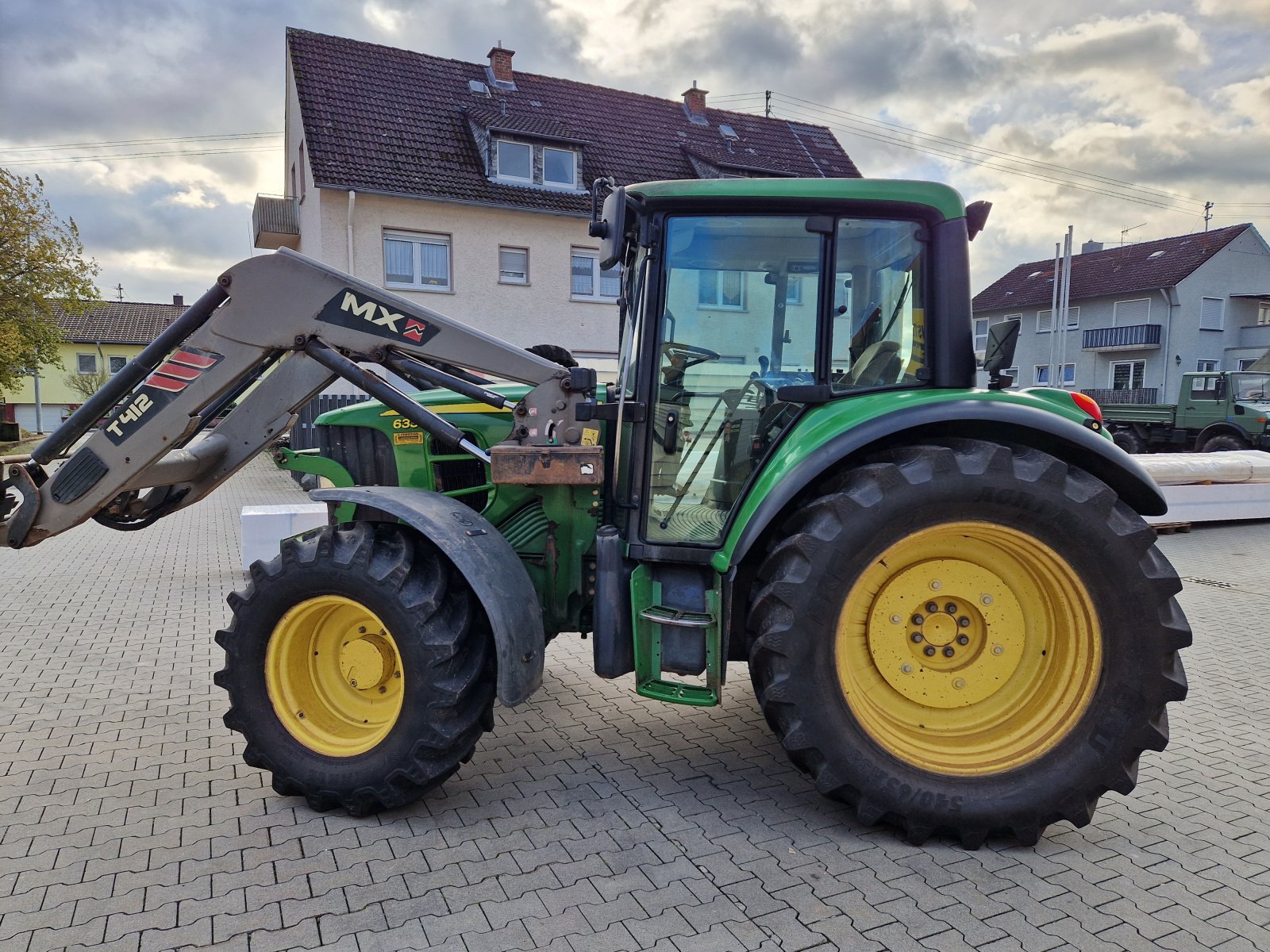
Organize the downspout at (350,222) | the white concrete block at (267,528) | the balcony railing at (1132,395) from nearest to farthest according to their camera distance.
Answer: the white concrete block at (267,528)
the downspout at (350,222)
the balcony railing at (1132,395)

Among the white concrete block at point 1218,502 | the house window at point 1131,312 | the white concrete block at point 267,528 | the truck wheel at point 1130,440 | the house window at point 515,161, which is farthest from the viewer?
the house window at point 1131,312

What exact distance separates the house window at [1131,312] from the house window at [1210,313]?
77.5 inches

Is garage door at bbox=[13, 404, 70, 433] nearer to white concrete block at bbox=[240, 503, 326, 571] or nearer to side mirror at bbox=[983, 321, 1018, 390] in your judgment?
white concrete block at bbox=[240, 503, 326, 571]

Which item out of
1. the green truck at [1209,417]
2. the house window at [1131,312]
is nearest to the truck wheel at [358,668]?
the green truck at [1209,417]

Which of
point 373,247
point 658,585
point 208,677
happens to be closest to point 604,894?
point 658,585

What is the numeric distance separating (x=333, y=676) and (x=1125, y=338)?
126 feet

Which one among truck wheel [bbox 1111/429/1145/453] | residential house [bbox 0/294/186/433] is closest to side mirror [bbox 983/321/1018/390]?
truck wheel [bbox 1111/429/1145/453]

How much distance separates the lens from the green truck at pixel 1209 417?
54.3ft

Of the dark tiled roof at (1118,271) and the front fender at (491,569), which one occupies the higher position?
the dark tiled roof at (1118,271)

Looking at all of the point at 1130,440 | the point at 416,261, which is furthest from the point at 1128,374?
the point at 416,261

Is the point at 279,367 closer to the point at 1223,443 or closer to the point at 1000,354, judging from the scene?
the point at 1000,354

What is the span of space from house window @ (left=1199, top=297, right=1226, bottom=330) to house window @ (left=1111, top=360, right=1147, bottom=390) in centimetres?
260

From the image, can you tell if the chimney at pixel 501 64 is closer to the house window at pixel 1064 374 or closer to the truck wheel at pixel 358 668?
the truck wheel at pixel 358 668

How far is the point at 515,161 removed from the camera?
61.4 ft
